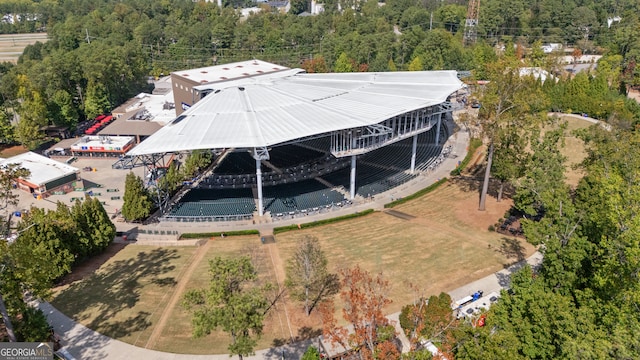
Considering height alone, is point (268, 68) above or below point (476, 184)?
above

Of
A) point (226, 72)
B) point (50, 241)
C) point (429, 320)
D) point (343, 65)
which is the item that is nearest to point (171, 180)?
point (50, 241)

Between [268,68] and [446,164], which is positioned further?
[268,68]

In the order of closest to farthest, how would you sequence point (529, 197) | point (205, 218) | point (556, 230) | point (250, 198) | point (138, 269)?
point (556, 230)
point (138, 269)
point (529, 197)
point (205, 218)
point (250, 198)

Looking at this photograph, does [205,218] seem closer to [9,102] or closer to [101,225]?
[101,225]

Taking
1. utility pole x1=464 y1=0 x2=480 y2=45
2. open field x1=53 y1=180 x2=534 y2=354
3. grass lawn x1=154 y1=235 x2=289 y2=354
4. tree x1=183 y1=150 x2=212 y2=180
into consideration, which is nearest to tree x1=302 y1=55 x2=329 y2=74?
utility pole x1=464 y1=0 x2=480 y2=45

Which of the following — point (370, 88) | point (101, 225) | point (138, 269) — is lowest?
point (138, 269)

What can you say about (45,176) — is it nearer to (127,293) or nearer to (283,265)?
(127,293)

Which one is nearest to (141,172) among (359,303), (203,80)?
(203,80)
